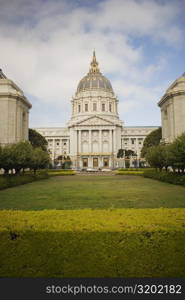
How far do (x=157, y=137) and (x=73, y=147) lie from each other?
109 ft

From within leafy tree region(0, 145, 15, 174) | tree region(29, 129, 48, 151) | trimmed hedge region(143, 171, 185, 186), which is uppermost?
tree region(29, 129, 48, 151)

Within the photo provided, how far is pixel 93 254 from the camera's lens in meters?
3.57

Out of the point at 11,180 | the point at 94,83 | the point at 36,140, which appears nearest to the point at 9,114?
the point at 36,140

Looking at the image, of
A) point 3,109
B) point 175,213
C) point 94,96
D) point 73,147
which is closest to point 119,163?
point 73,147

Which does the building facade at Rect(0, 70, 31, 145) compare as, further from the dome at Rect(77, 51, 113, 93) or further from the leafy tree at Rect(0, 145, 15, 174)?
the dome at Rect(77, 51, 113, 93)

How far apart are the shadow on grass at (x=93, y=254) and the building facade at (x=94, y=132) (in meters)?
72.0

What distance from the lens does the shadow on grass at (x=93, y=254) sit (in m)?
3.57

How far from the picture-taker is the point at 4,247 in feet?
12.1

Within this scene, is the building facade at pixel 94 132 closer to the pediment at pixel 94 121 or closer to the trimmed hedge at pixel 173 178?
the pediment at pixel 94 121

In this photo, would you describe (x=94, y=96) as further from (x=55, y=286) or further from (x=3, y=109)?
(x=55, y=286)

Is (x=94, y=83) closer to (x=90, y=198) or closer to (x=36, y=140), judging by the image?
(x=36, y=140)

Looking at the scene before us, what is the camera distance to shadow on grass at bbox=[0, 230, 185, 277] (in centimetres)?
357

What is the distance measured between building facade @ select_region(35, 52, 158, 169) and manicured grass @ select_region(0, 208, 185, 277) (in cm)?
7196

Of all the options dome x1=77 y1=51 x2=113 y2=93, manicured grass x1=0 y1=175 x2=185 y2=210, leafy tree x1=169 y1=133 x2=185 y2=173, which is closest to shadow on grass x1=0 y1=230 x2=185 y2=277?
manicured grass x1=0 y1=175 x2=185 y2=210
